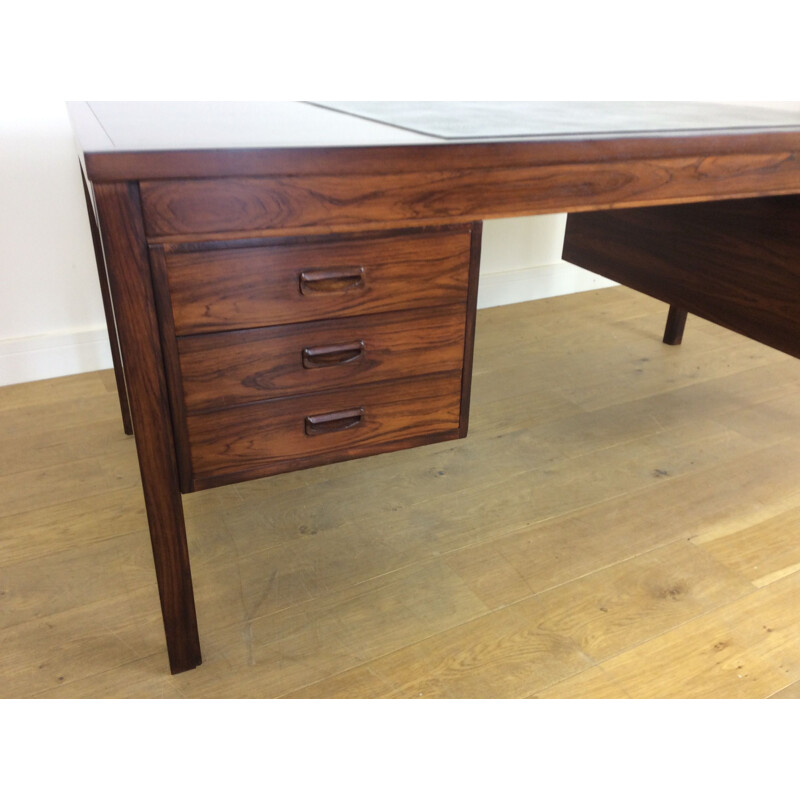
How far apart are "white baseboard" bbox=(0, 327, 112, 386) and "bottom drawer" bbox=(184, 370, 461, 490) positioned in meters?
1.07

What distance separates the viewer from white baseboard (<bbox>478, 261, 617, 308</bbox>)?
236 cm

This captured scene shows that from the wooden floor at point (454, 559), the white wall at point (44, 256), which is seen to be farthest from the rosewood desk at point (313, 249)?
the white wall at point (44, 256)

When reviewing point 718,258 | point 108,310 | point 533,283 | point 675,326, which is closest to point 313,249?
point 108,310

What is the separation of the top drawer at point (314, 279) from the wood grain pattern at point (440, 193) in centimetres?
3

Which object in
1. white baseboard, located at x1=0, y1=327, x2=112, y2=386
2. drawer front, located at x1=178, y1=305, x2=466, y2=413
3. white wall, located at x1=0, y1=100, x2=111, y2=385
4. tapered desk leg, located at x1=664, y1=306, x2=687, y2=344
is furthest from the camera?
tapered desk leg, located at x1=664, y1=306, x2=687, y2=344

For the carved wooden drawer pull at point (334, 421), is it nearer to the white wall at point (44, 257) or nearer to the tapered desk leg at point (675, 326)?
the white wall at point (44, 257)

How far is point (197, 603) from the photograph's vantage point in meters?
1.15

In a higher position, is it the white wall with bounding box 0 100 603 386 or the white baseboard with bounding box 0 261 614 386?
the white wall with bounding box 0 100 603 386

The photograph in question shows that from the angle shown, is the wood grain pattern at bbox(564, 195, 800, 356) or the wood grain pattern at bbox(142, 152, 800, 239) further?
the wood grain pattern at bbox(564, 195, 800, 356)

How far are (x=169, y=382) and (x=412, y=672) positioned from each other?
20.7 inches

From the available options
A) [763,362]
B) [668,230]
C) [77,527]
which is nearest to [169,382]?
[77,527]

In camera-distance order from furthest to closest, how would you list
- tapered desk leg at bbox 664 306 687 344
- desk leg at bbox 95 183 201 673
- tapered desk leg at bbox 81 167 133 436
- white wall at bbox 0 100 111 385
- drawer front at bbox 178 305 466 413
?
tapered desk leg at bbox 664 306 687 344
white wall at bbox 0 100 111 385
tapered desk leg at bbox 81 167 133 436
drawer front at bbox 178 305 466 413
desk leg at bbox 95 183 201 673

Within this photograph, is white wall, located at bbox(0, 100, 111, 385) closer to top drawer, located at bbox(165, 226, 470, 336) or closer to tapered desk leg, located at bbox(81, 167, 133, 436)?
tapered desk leg, located at bbox(81, 167, 133, 436)

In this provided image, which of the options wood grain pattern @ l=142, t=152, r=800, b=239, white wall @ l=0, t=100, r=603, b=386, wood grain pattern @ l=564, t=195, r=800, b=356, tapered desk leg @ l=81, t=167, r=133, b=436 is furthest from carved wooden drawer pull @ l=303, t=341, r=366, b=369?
white wall @ l=0, t=100, r=603, b=386
